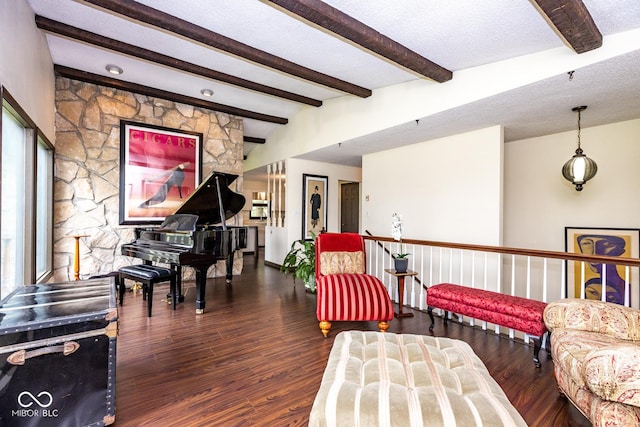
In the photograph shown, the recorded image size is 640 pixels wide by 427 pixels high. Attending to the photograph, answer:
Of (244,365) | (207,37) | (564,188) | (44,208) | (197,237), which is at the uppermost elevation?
(207,37)

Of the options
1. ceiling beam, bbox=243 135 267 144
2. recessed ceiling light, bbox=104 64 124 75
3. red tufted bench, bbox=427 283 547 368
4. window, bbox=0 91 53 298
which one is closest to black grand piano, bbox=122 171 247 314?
window, bbox=0 91 53 298

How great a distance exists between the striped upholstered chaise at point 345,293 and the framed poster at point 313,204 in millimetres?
2921

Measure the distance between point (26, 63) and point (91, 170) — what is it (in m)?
2.00

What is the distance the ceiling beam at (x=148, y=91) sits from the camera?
13.0ft

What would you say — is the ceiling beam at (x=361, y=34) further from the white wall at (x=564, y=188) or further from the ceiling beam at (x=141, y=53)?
the white wall at (x=564, y=188)

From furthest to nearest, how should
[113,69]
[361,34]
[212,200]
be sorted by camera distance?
[212,200] < [113,69] < [361,34]

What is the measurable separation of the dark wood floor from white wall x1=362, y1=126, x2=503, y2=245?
4.99 feet

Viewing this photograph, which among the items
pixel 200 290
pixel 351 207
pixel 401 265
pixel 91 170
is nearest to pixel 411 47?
pixel 401 265

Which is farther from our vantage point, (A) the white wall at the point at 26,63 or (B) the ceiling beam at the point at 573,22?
(A) the white wall at the point at 26,63

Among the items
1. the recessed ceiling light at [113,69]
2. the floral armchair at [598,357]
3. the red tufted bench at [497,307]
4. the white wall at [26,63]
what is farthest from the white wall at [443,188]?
the white wall at [26,63]

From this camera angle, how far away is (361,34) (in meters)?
2.44

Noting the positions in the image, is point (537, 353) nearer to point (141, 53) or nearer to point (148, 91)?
point (141, 53)

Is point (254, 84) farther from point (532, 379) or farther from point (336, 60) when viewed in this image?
point (532, 379)

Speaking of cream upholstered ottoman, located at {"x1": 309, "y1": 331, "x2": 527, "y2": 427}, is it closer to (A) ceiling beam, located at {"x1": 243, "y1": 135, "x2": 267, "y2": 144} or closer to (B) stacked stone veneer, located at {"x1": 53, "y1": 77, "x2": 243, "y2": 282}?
(B) stacked stone veneer, located at {"x1": 53, "y1": 77, "x2": 243, "y2": 282}
